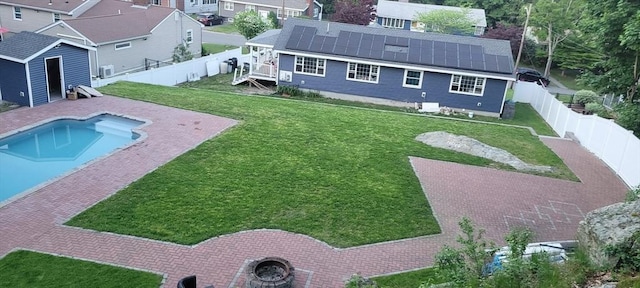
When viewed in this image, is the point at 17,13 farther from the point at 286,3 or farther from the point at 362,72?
the point at 286,3

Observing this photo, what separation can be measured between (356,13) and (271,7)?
36.9 ft

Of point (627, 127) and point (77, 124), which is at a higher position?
point (627, 127)

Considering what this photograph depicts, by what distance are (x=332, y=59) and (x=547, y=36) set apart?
25.0 metres

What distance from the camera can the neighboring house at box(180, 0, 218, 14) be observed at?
55.6m

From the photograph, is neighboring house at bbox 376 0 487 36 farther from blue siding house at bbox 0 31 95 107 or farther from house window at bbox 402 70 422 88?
blue siding house at bbox 0 31 95 107

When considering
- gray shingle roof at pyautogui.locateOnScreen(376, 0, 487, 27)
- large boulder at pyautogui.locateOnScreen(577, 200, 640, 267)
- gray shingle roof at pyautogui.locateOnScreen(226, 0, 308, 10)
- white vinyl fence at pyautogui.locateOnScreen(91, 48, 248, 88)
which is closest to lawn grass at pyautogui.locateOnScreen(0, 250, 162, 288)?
large boulder at pyautogui.locateOnScreen(577, 200, 640, 267)

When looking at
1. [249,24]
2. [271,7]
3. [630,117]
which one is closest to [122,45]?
[249,24]

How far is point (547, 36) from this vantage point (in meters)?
42.9

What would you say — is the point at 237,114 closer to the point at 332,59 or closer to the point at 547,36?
the point at 332,59

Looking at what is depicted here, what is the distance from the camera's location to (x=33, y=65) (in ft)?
62.0

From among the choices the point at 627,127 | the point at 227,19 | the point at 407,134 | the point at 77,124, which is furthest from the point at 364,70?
the point at 227,19

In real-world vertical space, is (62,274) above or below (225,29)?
above

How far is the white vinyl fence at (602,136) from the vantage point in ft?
55.5

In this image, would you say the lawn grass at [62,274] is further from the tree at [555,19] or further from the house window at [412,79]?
the tree at [555,19]
